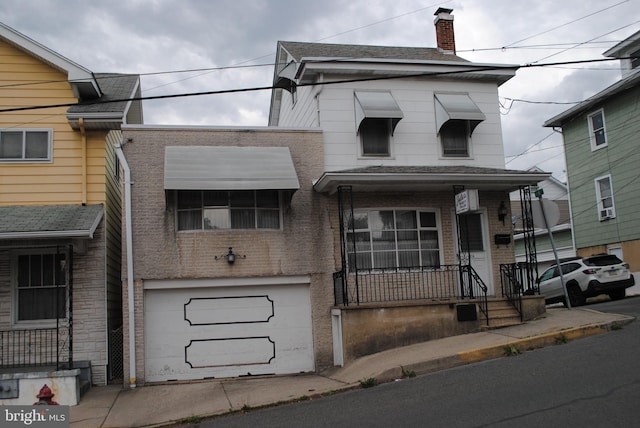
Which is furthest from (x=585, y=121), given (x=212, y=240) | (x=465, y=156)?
(x=212, y=240)

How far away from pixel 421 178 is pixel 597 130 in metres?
15.1

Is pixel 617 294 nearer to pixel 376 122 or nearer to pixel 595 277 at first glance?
pixel 595 277

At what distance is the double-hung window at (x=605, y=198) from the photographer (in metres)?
24.1

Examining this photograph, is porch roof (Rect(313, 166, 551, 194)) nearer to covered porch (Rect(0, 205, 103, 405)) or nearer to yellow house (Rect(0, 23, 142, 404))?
yellow house (Rect(0, 23, 142, 404))

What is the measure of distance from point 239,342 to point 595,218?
17.9 meters

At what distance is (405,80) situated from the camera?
14.8m

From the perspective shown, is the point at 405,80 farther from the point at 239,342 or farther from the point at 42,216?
the point at 42,216

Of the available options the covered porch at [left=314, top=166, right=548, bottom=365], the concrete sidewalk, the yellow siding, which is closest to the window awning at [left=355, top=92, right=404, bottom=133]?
the covered porch at [left=314, top=166, right=548, bottom=365]

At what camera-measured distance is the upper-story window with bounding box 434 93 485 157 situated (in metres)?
14.5

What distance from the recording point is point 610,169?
23953 millimetres

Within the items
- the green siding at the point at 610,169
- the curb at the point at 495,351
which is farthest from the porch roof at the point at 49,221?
the green siding at the point at 610,169

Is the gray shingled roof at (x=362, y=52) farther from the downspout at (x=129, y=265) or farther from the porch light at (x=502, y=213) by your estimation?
the downspout at (x=129, y=265)

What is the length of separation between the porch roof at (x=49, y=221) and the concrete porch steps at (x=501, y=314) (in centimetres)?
840

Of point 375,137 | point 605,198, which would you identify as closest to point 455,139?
point 375,137
